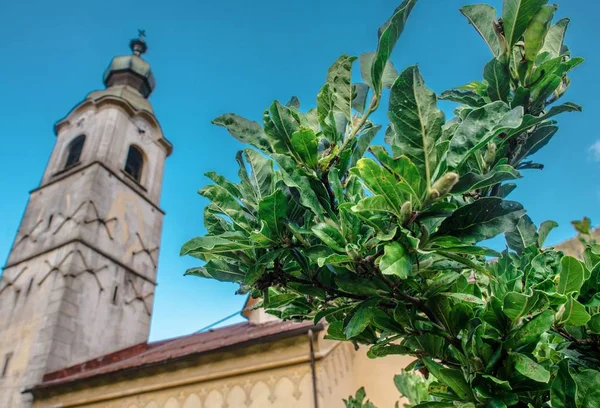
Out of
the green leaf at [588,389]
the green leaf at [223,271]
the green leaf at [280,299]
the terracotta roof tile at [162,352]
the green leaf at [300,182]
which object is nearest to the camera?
the green leaf at [588,389]

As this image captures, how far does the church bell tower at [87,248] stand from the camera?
1148 cm

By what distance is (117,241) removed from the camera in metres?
14.3

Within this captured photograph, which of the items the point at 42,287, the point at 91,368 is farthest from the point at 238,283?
the point at 42,287

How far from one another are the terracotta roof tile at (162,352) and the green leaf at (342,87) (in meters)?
5.93

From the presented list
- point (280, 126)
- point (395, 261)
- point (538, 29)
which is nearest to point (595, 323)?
point (395, 261)

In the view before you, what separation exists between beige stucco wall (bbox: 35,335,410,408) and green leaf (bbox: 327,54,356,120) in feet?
20.6

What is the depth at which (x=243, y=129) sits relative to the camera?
5.28 ft

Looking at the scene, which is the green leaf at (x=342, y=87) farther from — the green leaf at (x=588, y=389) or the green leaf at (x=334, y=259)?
the green leaf at (x=588, y=389)

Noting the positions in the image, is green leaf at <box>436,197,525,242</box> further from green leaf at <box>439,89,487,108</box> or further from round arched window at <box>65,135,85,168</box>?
round arched window at <box>65,135,85,168</box>

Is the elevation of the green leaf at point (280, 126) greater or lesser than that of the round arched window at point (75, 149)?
lesser

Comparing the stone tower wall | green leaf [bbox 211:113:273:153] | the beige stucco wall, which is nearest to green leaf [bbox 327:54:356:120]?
green leaf [bbox 211:113:273:153]

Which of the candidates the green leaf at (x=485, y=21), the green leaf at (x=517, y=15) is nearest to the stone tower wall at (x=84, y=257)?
the green leaf at (x=485, y=21)

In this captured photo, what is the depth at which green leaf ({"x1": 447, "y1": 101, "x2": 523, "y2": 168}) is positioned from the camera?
1.21m

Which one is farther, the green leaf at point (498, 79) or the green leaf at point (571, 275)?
the green leaf at point (498, 79)
